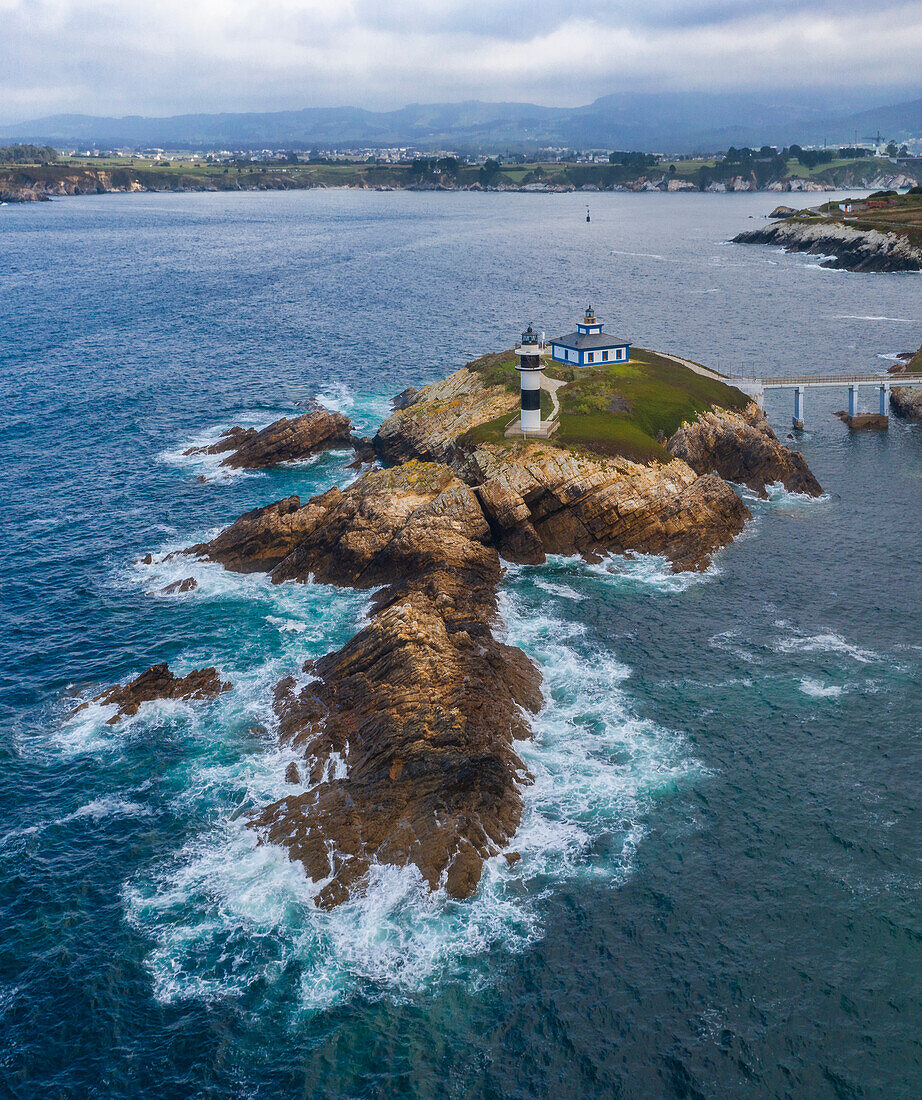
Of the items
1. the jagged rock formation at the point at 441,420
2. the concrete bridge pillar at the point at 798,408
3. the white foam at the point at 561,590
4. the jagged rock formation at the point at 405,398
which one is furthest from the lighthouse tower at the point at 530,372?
the concrete bridge pillar at the point at 798,408

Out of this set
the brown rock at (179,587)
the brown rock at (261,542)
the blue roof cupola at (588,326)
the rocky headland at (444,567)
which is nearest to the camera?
the rocky headland at (444,567)

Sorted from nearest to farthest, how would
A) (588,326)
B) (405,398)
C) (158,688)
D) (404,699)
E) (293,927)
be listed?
(293,927) → (404,699) → (158,688) → (588,326) → (405,398)

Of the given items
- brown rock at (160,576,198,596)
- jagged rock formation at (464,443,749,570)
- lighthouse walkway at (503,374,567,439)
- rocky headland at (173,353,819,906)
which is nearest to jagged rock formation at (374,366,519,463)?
rocky headland at (173,353,819,906)

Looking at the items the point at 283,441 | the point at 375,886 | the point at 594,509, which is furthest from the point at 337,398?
the point at 375,886

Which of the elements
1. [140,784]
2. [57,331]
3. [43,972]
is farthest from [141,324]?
[43,972]

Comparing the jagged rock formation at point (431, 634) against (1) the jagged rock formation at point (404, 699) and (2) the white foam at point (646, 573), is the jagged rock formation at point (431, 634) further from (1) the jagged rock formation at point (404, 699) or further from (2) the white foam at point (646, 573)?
(2) the white foam at point (646, 573)

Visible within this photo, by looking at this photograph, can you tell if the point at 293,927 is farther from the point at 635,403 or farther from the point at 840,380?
the point at 840,380
